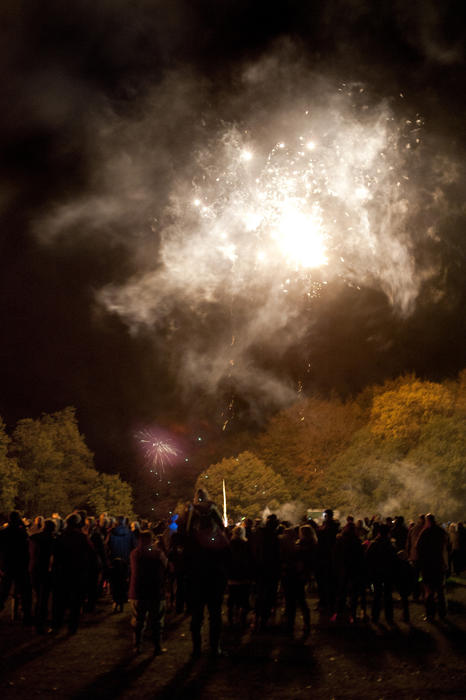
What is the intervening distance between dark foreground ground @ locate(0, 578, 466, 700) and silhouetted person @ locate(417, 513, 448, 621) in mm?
475

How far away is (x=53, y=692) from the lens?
6.51m

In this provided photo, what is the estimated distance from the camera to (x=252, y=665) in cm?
756

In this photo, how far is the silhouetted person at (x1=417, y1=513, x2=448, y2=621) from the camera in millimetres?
10867

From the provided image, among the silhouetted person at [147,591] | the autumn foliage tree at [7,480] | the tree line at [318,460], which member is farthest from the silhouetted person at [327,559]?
the autumn foliage tree at [7,480]

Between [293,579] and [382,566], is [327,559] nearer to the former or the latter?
[382,566]

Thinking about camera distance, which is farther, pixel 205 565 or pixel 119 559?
pixel 119 559

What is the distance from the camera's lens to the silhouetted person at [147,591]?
840cm

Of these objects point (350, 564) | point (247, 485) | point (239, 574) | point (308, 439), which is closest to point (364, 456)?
point (308, 439)

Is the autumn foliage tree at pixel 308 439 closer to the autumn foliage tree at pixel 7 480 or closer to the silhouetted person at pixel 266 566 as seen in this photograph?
the autumn foliage tree at pixel 7 480

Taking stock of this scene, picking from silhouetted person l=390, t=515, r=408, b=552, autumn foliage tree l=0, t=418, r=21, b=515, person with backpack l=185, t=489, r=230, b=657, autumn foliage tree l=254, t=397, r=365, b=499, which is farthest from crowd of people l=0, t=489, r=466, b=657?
autumn foliage tree l=254, t=397, r=365, b=499

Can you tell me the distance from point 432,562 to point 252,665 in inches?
189

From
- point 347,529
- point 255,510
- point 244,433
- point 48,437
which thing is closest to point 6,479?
point 48,437

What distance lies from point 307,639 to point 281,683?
2.67 meters

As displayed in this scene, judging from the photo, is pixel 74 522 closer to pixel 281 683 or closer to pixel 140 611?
pixel 140 611
